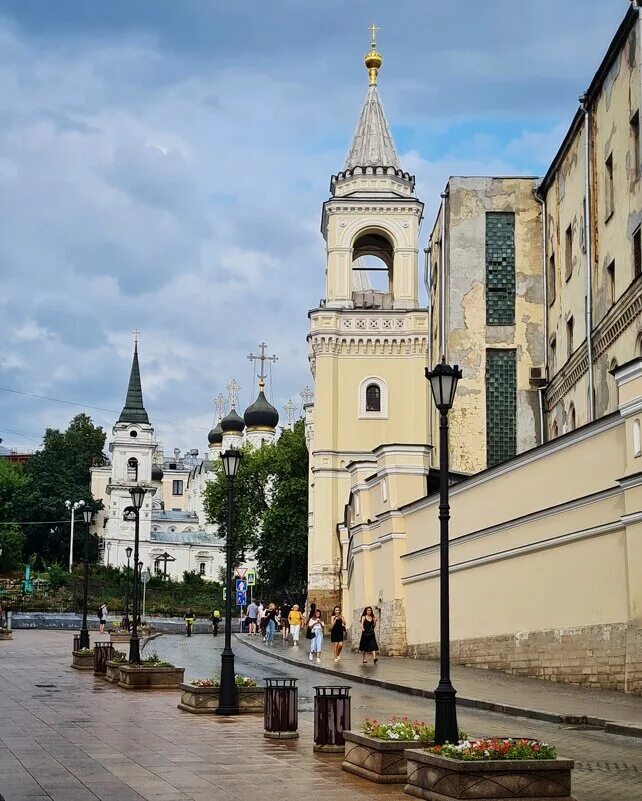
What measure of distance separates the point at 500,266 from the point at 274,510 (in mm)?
39562

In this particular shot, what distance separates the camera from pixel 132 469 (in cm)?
12725

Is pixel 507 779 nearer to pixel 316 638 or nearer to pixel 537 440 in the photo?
pixel 316 638

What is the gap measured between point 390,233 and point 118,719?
4763cm

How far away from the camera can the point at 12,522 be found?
113250 millimetres

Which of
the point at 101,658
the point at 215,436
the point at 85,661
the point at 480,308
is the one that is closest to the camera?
the point at 101,658

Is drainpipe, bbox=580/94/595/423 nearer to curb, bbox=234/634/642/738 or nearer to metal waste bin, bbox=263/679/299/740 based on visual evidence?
curb, bbox=234/634/642/738

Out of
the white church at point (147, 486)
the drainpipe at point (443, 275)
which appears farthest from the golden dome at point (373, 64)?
the white church at point (147, 486)

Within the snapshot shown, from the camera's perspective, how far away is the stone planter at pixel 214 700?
18156 mm

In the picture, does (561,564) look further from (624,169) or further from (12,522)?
(12,522)

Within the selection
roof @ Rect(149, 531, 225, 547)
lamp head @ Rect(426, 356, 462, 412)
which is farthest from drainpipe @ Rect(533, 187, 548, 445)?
roof @ Rect(149, 531, 225, 547)

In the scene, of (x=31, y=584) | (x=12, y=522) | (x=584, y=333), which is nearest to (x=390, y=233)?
(x=584, y=333)

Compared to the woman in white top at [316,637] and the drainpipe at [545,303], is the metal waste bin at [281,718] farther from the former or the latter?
the drainpipe at [545,303]

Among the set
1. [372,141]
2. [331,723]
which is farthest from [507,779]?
[372,141]

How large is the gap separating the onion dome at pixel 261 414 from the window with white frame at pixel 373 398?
62.1m
